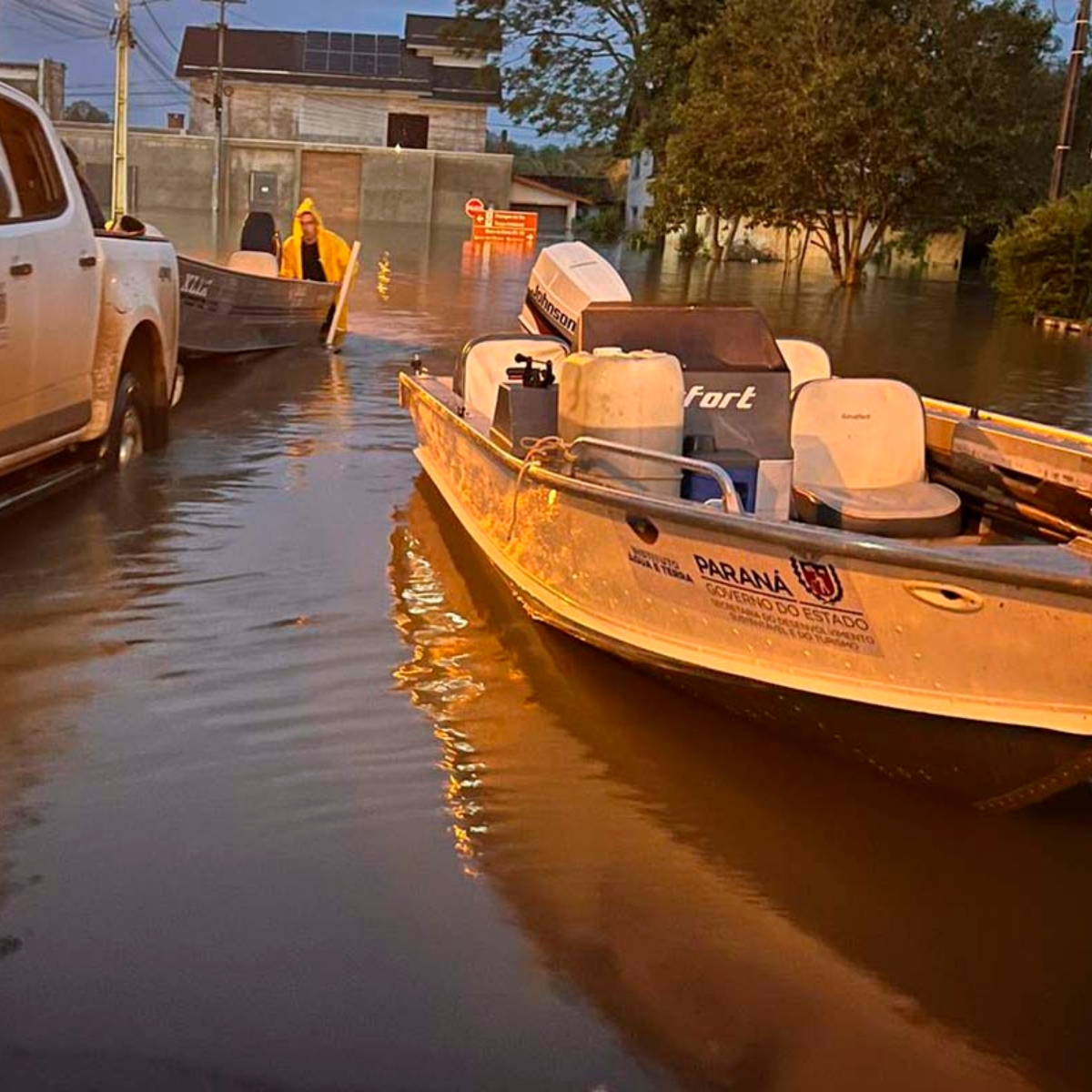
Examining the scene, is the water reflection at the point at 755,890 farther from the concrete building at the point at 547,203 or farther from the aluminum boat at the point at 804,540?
the concrete building at the point at 547,203

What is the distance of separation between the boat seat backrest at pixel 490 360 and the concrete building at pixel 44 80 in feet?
192

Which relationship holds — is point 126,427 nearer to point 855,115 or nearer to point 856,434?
point 856,434

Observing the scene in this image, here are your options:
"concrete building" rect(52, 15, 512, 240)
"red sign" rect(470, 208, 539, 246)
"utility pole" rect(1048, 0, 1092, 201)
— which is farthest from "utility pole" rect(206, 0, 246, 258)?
"utility pole" rect(1048, 0, 1092, 201)

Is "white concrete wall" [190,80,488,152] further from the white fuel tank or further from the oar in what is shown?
the white fuel tank

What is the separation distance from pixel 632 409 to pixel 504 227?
153 feet

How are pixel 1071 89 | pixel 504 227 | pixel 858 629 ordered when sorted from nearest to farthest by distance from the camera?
pixel 858 629
pixel 1071 89
pixel 504 227

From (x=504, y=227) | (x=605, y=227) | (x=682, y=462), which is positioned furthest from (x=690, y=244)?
(x=682, y=462)

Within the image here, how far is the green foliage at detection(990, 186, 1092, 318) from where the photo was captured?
26.0 metres

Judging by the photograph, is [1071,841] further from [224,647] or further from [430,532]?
[430,532]

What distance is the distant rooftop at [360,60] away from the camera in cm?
6319

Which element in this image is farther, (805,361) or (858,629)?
(805,361)

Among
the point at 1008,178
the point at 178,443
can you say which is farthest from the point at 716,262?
the point at 178,443

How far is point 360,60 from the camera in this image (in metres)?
64.7

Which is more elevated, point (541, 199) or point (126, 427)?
point (541, 199)
